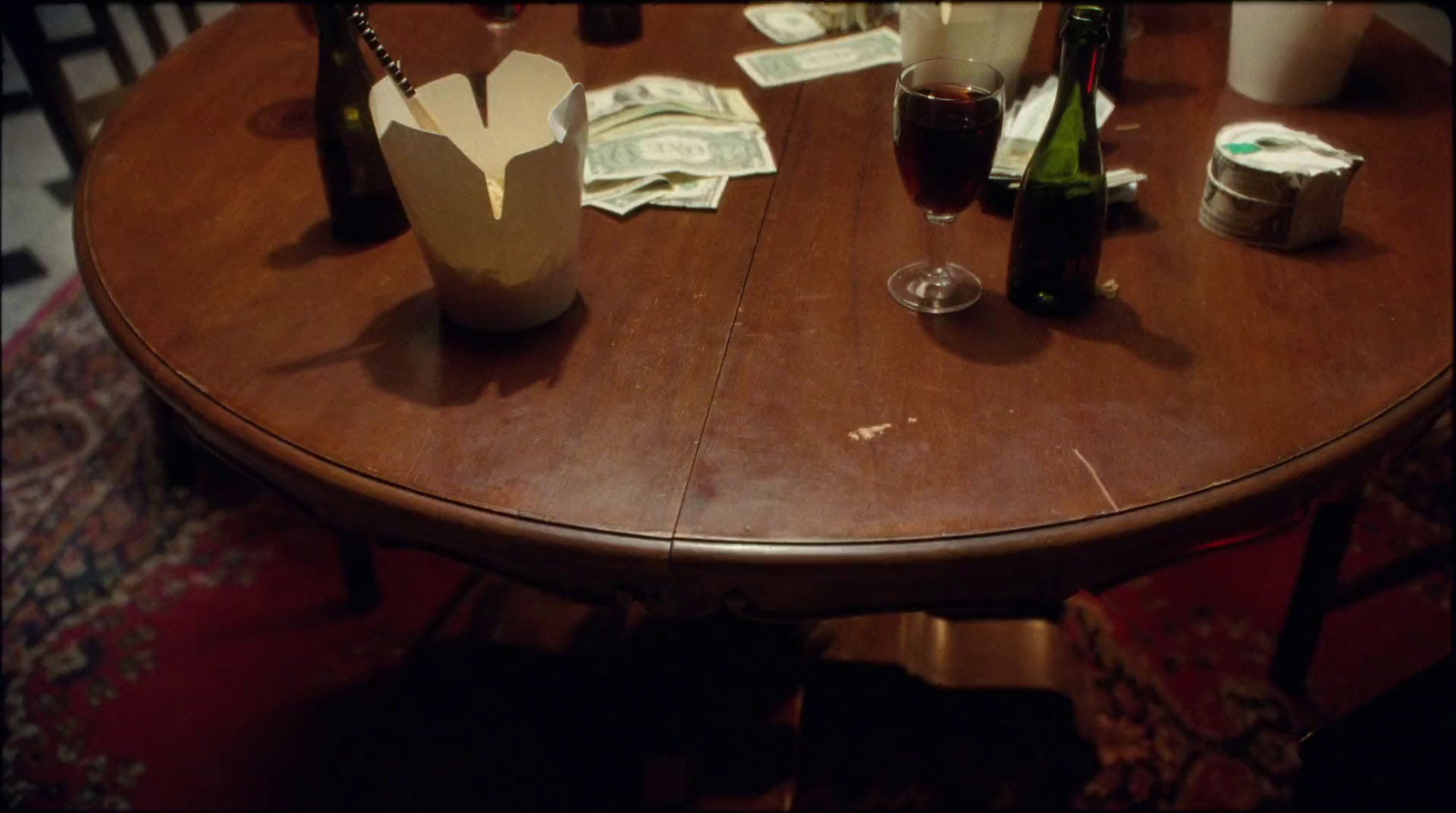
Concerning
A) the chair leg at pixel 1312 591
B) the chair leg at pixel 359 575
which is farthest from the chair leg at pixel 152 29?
the chair leg at pixel 1312 591

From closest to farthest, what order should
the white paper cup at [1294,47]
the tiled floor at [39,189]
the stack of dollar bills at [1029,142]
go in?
the stack of dollar bills at [1029,142] < the white paper cup at [1294,47] < the tiled floor at [39,189]

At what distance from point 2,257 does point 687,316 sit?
2473 millimetres

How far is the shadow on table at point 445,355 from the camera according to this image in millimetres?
855

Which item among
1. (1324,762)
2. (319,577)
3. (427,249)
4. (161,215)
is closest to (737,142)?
(427,249)

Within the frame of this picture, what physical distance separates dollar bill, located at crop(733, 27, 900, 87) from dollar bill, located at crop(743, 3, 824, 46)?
1.2 inches

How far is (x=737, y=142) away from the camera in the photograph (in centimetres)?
118

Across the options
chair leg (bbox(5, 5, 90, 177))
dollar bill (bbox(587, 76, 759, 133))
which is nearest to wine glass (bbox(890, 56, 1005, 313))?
dollar bill (bbox(587, 76, 759, 133))

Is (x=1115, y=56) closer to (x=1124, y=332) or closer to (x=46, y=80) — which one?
(x=1124, y=332)

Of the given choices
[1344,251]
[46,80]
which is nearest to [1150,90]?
[1344,251]

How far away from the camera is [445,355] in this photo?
35.0 inches

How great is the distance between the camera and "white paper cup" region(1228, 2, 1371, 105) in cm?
117

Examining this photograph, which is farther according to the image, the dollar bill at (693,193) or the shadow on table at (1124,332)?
the dollar bill at (693,193)

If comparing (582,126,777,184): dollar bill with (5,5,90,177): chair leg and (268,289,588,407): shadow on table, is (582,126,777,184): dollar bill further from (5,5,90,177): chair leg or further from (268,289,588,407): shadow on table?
(5,5,90,177): chair leg

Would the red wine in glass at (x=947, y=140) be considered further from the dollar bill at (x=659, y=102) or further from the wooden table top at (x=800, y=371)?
the dollar bill at (x=659, y=102)
